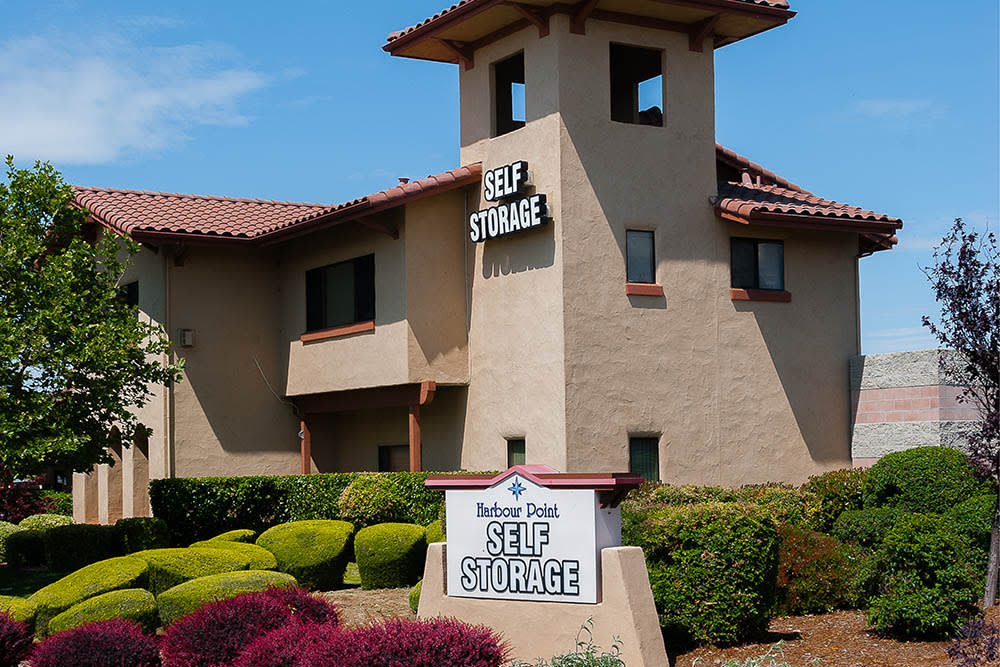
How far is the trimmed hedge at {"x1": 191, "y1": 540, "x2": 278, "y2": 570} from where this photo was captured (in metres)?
17.7

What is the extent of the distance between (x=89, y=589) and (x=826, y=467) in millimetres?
13760

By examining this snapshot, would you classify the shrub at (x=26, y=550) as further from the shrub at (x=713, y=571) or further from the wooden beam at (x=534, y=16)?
the shrub at (x=713, y=571)

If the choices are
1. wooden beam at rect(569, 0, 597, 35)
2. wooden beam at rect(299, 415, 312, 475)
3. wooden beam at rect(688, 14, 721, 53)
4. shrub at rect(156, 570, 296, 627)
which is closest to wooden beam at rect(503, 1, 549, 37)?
wooden beam at rect(569, 0, 597, 35)

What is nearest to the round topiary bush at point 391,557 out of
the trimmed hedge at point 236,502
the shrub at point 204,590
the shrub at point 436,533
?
the shrub at point 436,533

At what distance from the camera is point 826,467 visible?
78.9ft

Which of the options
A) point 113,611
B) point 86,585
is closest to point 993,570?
point 113,611

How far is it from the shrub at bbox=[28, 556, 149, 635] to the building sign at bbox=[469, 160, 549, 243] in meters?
8.77

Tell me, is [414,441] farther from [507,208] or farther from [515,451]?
[507,208]

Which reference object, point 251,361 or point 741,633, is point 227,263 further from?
point 741,633

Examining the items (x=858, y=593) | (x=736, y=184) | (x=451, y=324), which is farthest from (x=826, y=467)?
(x=858, y=593)

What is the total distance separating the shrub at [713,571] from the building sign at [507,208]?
9.08m

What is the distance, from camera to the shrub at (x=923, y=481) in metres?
17.7

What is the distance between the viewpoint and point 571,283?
71.2ft

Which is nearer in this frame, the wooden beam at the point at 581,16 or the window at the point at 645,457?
the wooden beam at the point at 581,16
